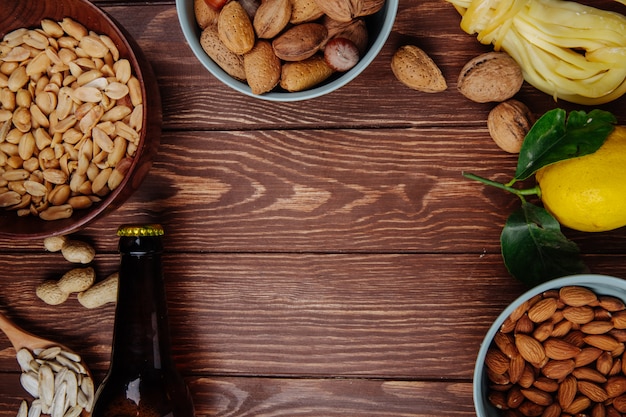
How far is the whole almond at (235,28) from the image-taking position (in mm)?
693

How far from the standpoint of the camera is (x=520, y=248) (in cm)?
76

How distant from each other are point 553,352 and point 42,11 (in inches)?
30.8

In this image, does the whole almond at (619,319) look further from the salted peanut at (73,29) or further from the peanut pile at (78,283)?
the salted peanut at (73,29)

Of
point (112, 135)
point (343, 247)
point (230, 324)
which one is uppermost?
point (112, 135)

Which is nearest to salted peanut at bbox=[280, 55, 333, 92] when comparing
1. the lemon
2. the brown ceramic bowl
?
the brown ceramic bowl

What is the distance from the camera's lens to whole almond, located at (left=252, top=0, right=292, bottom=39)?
69 centimetres

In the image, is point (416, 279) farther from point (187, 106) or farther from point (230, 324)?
point (187, 106)

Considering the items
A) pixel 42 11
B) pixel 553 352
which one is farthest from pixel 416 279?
pixel 42 11

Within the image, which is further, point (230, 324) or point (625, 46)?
point (230, 324)

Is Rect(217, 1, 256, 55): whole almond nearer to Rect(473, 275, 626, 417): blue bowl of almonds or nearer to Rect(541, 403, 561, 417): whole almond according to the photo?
Rect(473, 275, 626, 417): blue bowl of almonds

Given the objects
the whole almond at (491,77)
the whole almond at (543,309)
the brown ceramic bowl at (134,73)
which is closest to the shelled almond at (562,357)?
the whole almond at (543,309)

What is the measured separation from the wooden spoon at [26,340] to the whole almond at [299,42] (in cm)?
51

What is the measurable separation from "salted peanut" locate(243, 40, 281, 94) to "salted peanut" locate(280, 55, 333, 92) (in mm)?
11

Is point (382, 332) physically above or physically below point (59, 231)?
below
